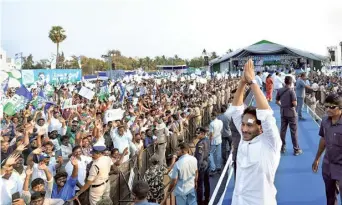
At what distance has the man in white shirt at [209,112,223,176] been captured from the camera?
9328 mm

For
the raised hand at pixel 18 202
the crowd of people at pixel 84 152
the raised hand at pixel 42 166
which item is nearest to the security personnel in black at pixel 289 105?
the crowd of people at pixel 84 152

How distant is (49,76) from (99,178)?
22.6m

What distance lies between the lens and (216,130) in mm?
9352

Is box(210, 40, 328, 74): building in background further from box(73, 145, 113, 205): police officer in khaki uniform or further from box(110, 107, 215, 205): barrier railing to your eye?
box(73, 145, 113, 205): police officer in khaki uniform

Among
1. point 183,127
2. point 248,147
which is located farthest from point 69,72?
point 248,147

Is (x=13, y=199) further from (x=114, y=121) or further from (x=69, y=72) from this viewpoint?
(x=69, y=72)

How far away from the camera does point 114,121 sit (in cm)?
993

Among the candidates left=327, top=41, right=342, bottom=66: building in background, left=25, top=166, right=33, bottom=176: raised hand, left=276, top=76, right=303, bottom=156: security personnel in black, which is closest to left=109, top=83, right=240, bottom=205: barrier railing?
left=25, top=166, right=33, bottom=176: raised hand

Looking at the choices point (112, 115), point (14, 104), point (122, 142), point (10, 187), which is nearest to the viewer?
point (10, 187)

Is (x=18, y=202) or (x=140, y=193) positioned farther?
(x=18, y=202)

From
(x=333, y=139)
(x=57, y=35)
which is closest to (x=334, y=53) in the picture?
(x=57, y=35)

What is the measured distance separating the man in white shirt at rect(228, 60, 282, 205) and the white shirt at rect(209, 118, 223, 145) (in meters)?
6.31

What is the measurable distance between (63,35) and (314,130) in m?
59.0

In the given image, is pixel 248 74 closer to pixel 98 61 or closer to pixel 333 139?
pixel 333 139
